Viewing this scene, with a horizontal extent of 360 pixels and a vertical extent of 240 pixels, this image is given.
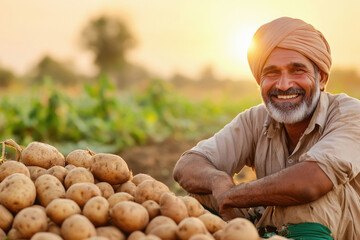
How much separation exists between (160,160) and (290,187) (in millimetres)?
5401

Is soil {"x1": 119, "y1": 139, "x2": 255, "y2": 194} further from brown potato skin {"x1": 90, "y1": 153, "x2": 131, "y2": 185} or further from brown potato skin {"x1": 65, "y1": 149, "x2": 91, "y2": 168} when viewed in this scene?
brown potato skin {"x1": 90, "y1": 153, "x2": 131, "y2": 185}

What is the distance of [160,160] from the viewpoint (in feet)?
26.4

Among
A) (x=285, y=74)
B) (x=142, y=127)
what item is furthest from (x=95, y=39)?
(x=285, y=74)

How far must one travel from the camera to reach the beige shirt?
2807 millimetres

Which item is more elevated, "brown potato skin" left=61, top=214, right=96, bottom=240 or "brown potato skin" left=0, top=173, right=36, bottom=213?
"brown potato skin" left=0, top=173, right=36, bottom=213

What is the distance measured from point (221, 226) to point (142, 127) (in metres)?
7.92

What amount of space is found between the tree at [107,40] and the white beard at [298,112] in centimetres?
3992

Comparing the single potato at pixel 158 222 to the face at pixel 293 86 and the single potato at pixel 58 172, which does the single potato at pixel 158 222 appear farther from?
the face at pixel 293 86

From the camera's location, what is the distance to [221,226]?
7.70 feet

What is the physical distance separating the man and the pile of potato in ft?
1.96

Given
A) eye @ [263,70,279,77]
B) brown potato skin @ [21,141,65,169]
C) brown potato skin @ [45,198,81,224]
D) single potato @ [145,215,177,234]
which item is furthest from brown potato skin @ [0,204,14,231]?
eye @ [263,70,279,77]

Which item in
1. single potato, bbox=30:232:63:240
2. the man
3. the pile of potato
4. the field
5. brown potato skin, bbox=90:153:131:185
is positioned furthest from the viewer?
the field

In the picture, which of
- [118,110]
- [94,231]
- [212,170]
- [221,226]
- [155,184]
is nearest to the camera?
[94,231]

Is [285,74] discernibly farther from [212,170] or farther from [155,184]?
[155,184]
